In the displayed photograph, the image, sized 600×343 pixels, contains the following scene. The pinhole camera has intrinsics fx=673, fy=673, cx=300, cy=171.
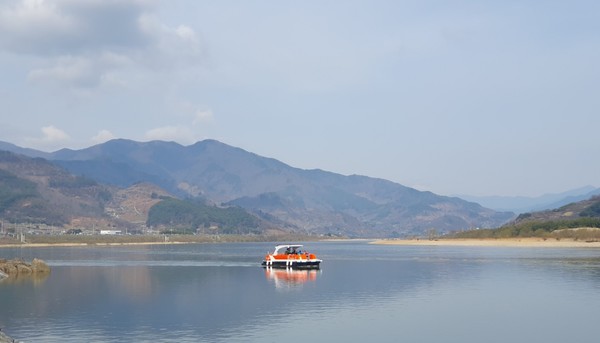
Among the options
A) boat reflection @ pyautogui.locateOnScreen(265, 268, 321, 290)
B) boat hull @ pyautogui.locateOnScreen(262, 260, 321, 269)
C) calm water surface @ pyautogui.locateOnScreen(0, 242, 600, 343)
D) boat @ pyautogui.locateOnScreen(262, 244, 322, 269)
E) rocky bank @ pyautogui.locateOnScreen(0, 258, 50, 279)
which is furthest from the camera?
boat @ pyautogui.locateOnScreen(262, 244, 322, 269)

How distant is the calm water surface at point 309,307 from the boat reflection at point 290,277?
0.36 meters

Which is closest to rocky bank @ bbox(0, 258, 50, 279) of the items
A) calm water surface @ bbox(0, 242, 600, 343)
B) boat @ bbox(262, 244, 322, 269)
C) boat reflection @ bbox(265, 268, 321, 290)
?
calm water surface @ bbox(0, 242, 600, 343)

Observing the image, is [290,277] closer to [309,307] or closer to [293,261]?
[293,261]

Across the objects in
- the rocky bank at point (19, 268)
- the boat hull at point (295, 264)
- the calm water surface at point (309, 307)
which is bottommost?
the calm water surface at point (309, 307)

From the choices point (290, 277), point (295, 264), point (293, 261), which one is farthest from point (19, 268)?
point (295, 264)

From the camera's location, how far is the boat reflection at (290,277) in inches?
3925

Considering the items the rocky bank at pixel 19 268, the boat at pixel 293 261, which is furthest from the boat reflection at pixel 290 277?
the rocky bank at pixel 19 268

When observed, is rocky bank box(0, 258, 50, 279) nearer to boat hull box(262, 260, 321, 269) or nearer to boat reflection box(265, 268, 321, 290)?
boat reflection box(265, 268, 321, 290)

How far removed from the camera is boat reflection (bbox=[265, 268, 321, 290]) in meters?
99.7

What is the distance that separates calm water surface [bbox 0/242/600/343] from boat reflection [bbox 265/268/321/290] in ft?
1.18

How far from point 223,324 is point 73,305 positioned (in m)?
22.7

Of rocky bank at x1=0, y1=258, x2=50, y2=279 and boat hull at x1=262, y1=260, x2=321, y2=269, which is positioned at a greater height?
rocky bank at x1=0, y1=258, x2=50, y2=279

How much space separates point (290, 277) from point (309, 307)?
4367 centimetres

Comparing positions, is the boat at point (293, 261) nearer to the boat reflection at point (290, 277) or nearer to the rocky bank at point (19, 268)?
the boat reflection at point (290, 277)
